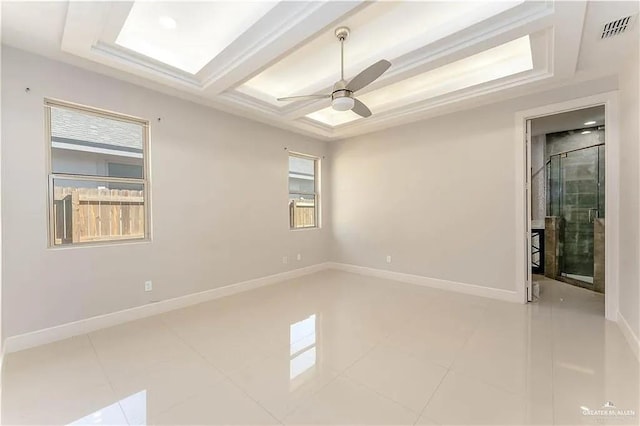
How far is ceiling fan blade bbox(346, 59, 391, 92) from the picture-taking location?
7.42 feet

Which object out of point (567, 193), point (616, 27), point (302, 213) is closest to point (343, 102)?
point (616, 27)

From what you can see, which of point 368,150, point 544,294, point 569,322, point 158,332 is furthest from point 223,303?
point 544,294

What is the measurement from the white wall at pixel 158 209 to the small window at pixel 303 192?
0.88 ft

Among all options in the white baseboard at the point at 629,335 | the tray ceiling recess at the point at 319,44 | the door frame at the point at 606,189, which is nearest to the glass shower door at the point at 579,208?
the door frame at the point at 606,189

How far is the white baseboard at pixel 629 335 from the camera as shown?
2297mm

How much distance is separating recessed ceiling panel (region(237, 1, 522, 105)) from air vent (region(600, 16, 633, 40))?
82 cm

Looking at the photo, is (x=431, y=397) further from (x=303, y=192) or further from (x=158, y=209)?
(x=303, y=192)

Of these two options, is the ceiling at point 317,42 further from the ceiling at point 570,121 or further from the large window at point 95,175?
the ceiling at point 570,121

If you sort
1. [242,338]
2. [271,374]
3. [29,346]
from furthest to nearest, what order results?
[242,338] → [29,346] → [271,374]

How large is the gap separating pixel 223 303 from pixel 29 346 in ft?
5.92

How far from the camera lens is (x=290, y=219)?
514 centimetres

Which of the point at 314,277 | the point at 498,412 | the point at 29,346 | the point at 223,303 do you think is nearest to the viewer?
the point at 498,412

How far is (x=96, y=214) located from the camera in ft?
9.87

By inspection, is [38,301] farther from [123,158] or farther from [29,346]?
[123,158]
